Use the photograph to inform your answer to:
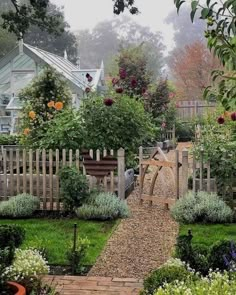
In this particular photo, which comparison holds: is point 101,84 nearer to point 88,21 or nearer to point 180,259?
point 180,259

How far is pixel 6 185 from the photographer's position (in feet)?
28.5

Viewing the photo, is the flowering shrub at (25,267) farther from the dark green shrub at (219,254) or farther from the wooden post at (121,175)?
the wooden post at (121,175)

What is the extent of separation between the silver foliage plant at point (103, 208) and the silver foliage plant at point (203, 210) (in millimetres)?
874

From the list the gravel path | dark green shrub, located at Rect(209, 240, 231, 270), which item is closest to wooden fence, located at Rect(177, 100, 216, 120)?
the gravel path

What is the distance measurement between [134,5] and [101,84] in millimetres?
16933

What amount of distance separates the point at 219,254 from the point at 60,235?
2.87 m

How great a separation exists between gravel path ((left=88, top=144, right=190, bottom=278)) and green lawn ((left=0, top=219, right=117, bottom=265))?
13 cm

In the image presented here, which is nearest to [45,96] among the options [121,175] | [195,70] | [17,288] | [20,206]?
[121,175]

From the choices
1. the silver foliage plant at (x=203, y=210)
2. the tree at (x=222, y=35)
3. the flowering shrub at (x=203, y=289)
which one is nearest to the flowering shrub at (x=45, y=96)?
the silver foliage plant at (x=203, y=210)

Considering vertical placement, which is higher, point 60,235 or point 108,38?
point 108,38

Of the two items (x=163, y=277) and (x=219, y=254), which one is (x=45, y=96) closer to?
(x=219, y=254)

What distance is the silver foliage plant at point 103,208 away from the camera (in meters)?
7.63

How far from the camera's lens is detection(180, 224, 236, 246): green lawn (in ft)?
21.4

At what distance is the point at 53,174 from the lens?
878cm
